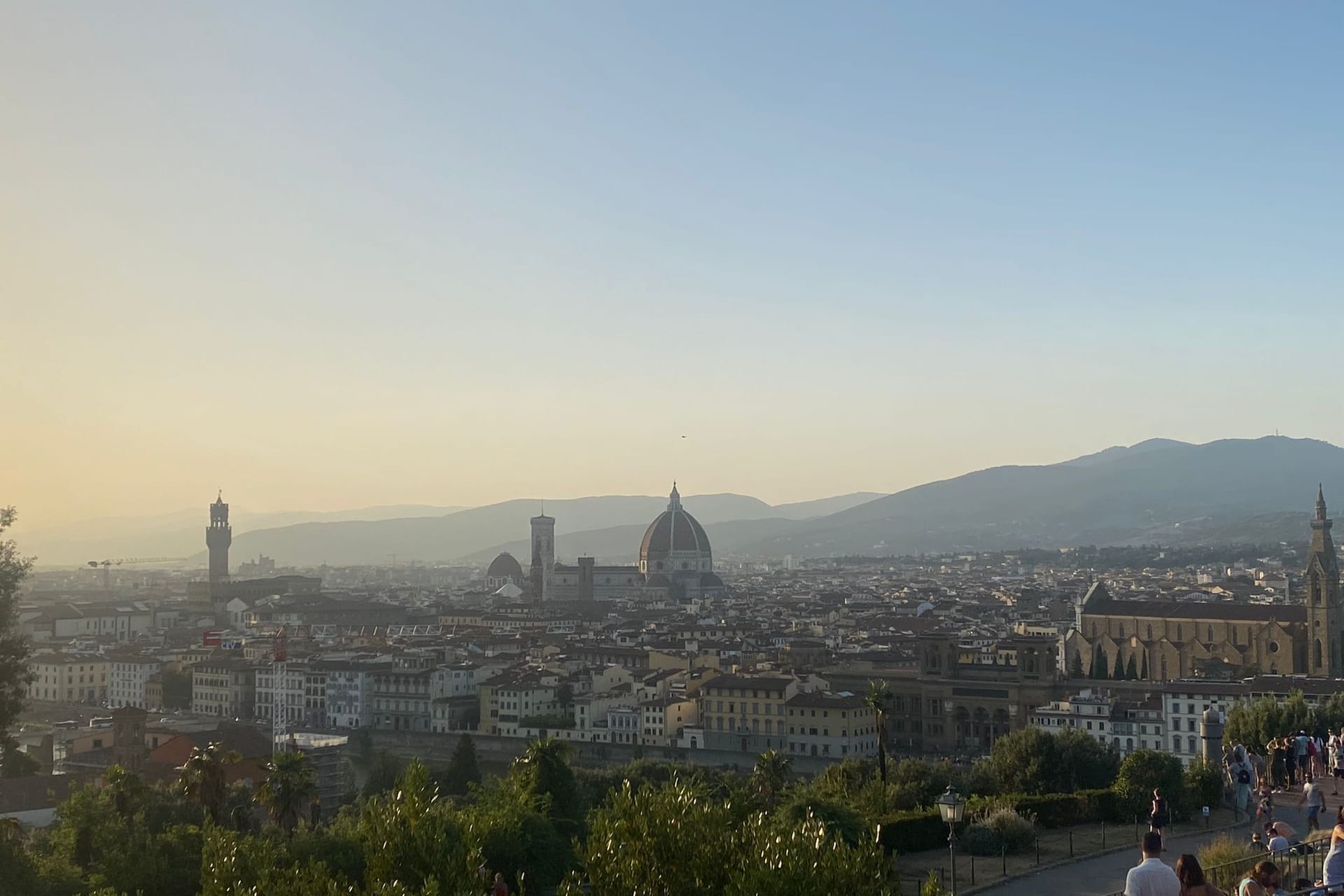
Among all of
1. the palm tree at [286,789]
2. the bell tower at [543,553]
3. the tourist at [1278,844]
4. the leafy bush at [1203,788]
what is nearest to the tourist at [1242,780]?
the leafy bush at [1203,788]

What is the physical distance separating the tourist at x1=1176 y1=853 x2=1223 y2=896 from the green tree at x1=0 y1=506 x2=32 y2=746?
17.4 meters

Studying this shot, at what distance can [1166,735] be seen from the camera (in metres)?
42.9

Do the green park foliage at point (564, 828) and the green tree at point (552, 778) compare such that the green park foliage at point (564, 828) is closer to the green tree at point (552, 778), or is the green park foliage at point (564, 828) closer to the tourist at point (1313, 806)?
the green tree at point (552, 778)

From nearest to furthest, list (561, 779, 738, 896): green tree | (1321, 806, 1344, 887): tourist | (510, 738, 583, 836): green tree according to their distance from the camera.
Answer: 1. (1321, 806, 1344, 887): tourist
2. (561, 779, 738, 896): green tree
3. (510, 738, 583, 836): green tree

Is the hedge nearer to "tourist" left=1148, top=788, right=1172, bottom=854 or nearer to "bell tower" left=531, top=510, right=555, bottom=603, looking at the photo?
"tourist" left=1148, top=788, right=1172, bottom=854

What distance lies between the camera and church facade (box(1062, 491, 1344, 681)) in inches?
2281

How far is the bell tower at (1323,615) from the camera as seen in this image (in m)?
57.6

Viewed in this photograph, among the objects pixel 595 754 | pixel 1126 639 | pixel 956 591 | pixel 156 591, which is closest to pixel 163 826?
pixel 595 754

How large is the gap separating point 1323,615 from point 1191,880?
54.5 metres

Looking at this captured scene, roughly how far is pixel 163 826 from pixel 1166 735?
29.5 meters

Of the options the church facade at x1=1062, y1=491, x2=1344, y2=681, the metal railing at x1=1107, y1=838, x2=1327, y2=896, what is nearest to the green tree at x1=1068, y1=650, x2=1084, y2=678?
the church facade at x1=1062, y1=491, x2=1344, y2=681

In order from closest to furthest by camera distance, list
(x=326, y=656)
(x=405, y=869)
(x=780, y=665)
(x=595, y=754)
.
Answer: (x=405, y=869) → (x=595, y=754) → (x=780, y=665) → (x=326, y=656)

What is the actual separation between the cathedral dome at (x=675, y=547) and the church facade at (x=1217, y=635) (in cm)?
6920

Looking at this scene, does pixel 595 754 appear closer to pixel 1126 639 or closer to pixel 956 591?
pixel 1126 639
